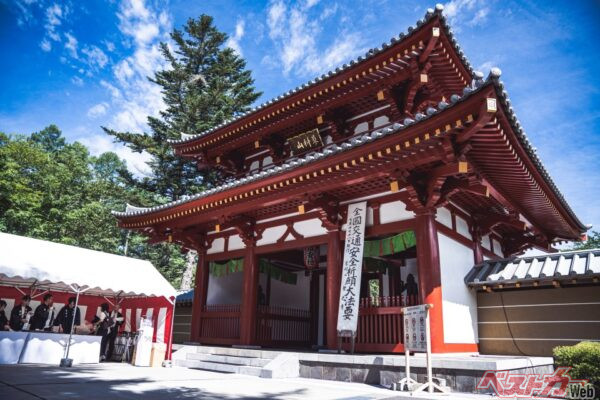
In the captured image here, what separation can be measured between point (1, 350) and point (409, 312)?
388 inches

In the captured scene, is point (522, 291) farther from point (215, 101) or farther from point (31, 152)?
point (31, 152)

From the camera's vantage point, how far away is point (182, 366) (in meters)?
10.9

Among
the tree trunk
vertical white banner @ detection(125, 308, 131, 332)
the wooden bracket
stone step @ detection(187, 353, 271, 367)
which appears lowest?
stone step @ detection(187, 353, 271, 367)

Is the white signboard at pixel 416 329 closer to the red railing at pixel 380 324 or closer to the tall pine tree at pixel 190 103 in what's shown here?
the red railing at pixel 380 324

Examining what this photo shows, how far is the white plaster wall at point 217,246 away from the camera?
13.0m

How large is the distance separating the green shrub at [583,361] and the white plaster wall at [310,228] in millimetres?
5685

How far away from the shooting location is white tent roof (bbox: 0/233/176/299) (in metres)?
9.73

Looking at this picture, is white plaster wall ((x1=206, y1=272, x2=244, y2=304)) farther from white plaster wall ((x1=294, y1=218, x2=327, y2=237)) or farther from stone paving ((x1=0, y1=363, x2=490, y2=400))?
stone paving ((x1=0, y1=363, x2=490, y2=400))

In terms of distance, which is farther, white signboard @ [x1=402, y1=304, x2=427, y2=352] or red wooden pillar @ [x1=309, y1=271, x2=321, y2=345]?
Answer: red wooden pillar @ [x1=309, y1=271, x2=321, y2=345]

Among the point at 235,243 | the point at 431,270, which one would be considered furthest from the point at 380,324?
the point at 235,243

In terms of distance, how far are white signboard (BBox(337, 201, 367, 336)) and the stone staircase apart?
140cm

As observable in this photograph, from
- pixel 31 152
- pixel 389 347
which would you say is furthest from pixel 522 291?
pixel 31 152

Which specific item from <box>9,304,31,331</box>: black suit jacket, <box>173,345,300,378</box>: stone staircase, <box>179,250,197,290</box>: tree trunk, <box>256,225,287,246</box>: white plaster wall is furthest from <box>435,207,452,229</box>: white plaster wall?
<box>179,250,197,290</box>: tree trunk

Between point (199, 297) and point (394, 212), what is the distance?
7369 mm
